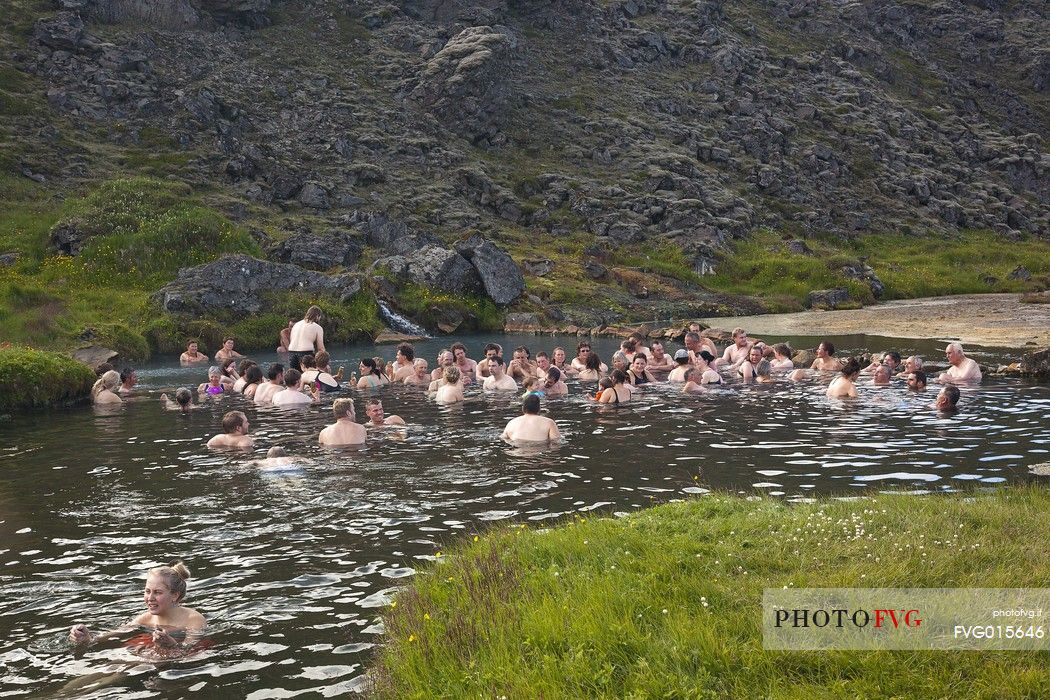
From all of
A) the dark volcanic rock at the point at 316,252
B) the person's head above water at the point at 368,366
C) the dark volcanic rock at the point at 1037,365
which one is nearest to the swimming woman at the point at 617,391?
the person's head above water at the point at 368,366

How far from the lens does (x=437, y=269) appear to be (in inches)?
2218

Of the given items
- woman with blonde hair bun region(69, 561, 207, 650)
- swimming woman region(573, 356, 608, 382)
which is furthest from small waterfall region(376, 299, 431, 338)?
woman with blonde hair bun region(69, 561, 207, 650)

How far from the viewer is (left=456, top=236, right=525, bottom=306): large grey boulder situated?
187 ft

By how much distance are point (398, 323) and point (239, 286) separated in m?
9.16

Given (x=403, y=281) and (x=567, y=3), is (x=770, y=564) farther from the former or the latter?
(x=567, y=3)

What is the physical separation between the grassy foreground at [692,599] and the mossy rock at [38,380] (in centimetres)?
2018

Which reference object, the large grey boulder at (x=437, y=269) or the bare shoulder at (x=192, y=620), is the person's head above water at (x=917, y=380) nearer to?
the bare shoulder at (x=192, y=620)

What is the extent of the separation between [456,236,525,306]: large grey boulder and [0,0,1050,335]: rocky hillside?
0.88 m

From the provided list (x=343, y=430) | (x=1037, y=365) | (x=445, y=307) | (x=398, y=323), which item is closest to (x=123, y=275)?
(x=398, y=323)

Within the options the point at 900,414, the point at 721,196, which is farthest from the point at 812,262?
the point at 900,414

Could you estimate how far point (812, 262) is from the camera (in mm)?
75812

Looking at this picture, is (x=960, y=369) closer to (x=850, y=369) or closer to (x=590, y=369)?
(x=850, y=369)

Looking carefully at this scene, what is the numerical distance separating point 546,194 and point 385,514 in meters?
73.0

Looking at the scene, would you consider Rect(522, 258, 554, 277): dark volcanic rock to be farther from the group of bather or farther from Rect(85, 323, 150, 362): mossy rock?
the group of bather
